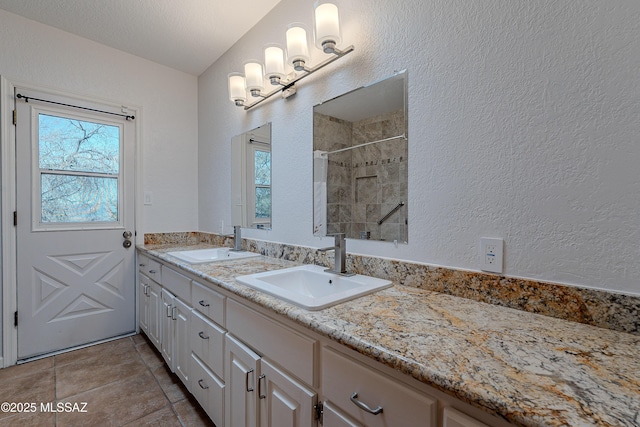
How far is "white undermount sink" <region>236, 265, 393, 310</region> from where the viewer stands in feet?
3.12

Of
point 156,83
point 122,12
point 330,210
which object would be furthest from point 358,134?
point 156,83

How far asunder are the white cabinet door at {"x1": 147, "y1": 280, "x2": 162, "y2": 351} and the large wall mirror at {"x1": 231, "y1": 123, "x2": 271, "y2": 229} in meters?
0.74

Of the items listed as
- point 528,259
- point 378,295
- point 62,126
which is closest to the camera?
point 528,259

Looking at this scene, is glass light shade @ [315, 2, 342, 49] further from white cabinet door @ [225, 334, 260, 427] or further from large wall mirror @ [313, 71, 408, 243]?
white cabinet door @ [225, 334, 260, 427]

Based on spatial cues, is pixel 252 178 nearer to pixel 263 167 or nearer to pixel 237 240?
pixel 263 167

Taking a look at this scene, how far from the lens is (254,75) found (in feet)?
6.18

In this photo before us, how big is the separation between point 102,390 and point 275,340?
1.54 m

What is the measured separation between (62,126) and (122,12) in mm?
976

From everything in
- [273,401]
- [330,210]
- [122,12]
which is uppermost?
[122,12]

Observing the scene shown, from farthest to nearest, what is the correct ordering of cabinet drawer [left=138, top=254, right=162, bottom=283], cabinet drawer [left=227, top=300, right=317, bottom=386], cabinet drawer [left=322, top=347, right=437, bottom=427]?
cabinet drawer [left=138, top=254, right=162, bottom=283]
cabinet drawer [left=227, top=300, right=317, bottom=386]
cabinet drawer [left=322, top=347, right=437, bottom=427]

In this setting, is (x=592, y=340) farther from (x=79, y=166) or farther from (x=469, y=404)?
(x=79, y=166)

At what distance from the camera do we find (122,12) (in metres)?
1.91

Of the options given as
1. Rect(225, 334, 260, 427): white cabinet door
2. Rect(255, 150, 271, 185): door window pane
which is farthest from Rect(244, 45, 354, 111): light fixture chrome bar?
Rect(225, 334, 260, 427): white cabinet door

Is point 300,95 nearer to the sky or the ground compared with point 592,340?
nearer to the sky
